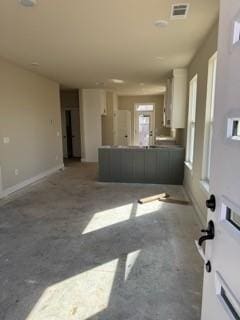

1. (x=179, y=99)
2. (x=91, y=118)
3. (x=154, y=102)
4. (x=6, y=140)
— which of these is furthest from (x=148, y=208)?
(x=154, y=102)

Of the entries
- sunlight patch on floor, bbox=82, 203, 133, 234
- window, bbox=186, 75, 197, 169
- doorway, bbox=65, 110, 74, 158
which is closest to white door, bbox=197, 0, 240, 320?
sunlight patch on floor, bbox=82, 203, 133, 234

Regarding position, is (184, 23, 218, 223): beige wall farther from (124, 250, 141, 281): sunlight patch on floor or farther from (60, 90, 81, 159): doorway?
(60, 90, 81, 159): doorway

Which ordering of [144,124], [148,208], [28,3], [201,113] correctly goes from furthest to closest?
[144,124] < [148,208] < [201,113] < [28,3]

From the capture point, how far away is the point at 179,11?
94.7 inches

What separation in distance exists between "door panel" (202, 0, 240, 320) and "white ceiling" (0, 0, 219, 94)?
172 cm

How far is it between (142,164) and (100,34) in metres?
3.01

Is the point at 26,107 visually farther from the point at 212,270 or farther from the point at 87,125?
the point at 212,270

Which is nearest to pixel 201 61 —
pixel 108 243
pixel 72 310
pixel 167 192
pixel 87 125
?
pixel 167 192

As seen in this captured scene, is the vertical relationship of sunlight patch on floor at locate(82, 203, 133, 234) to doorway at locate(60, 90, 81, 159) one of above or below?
below

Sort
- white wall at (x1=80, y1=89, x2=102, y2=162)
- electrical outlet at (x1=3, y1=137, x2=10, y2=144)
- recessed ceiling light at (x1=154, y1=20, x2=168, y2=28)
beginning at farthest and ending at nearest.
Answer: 1. white wall at (x1=80, y1=89, x2=102, y2=162)
2. electrical outlet at (x1=3, y1=137, x2=10, y2=144)
3. recessed ceiling light at (x1=154, y1=20, x2=168, y2=28)

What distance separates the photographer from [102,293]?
1933 millimetres

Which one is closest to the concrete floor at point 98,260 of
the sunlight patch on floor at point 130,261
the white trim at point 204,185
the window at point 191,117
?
the sunlight patch on floor at point 130,261

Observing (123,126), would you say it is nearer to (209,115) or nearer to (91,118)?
(91,118)

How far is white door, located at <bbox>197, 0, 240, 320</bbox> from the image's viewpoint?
0.78 m
